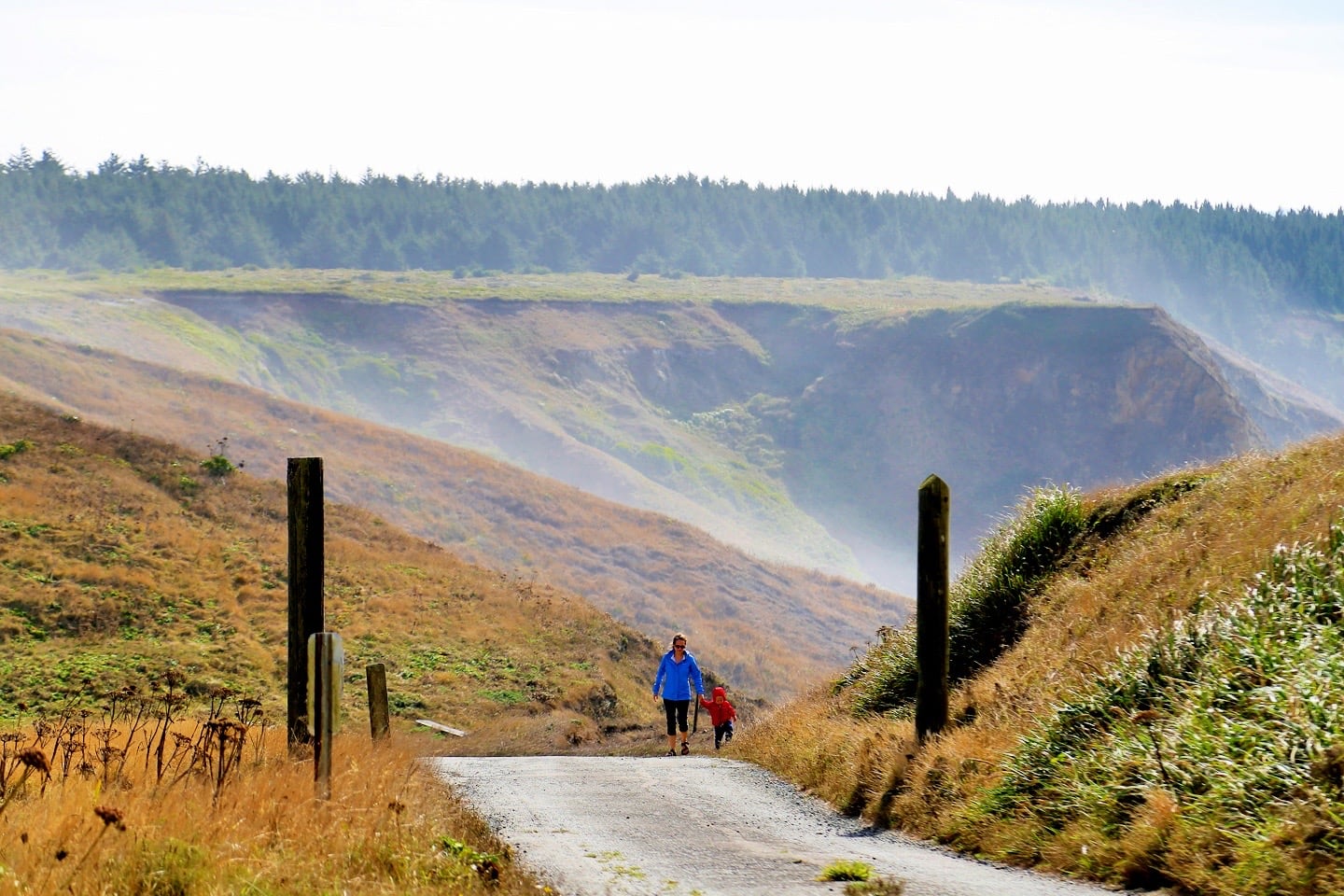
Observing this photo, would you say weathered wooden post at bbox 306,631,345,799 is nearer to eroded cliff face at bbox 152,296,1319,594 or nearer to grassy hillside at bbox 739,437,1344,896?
grassy hillside at bbox 739,437,1344,896

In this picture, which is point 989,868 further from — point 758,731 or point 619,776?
point 758,731

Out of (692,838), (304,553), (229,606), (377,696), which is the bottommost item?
(229,606)

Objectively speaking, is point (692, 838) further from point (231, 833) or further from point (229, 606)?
point (229, 606)

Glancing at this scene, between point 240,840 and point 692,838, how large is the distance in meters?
3.54

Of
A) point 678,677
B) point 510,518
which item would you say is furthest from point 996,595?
point 510,518

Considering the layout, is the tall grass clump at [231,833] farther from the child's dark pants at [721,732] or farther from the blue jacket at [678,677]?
the child's dark pants at [721,732]

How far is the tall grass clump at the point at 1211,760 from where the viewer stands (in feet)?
22.4

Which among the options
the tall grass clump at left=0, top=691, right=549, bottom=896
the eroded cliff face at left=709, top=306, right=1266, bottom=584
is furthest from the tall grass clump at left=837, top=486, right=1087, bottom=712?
the eroded cliff face at left=709, top=306, right=1266, bottom=584

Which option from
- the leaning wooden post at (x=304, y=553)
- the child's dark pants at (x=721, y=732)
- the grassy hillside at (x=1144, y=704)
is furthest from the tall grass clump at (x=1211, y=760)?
the child's dark pants at (x=721, y=732)

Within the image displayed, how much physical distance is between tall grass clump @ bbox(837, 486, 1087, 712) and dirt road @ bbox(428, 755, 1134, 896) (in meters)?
1.92

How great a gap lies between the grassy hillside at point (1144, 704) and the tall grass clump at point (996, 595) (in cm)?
3

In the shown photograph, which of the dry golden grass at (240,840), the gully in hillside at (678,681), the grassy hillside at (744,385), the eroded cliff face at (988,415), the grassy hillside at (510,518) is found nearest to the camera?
the dry golden grass at (240,840)

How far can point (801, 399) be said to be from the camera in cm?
13375

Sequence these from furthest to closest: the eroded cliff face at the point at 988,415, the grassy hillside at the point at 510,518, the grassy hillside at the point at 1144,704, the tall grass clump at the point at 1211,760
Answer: the eroded cliff face at the point at 988,415 → the grassy hillside at the point at 510,518 → the grassy hillside at the point at 1144,704 → the tall grass clump at the point at 1211,760
